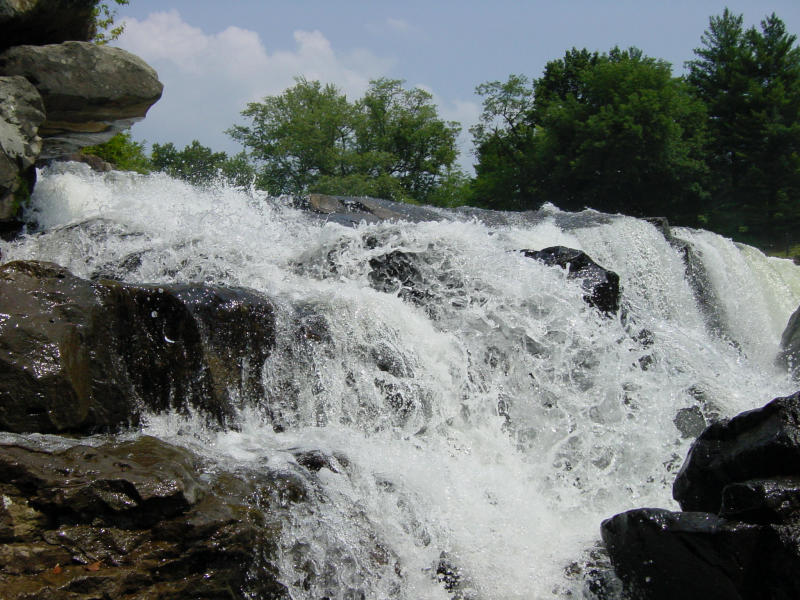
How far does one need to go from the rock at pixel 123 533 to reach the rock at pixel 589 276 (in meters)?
4.49

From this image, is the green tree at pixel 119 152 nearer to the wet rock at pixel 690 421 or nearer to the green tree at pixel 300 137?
the green tree at pixel 300 137

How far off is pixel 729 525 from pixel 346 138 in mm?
30944

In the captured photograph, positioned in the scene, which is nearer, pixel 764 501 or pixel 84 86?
pixel 764 501

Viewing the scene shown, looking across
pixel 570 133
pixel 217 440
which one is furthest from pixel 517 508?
pixel 570 133

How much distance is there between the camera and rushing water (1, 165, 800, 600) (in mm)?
3857

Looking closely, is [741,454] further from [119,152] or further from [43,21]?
[119,152]

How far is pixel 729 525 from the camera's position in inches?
129

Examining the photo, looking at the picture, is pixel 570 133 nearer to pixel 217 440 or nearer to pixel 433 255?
pixel 433 255

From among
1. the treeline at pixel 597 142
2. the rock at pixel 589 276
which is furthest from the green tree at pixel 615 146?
the rock at pixel 589 276

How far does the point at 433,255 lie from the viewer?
7.20 meters

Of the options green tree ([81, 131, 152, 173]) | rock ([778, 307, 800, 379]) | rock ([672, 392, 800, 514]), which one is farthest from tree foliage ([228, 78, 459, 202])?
rock ([672, 392, 800, 514])

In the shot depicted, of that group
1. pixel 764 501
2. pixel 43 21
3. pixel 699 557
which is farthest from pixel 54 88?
pixel 764 501

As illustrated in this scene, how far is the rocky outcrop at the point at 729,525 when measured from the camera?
10.5ft

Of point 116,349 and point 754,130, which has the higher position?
point 754,130
